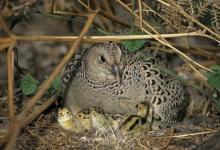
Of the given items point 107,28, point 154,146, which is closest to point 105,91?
point 154,146

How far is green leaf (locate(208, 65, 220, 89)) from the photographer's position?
518 centimetres

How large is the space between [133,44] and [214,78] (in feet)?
2.08

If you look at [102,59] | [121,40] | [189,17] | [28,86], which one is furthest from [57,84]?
[189,17]

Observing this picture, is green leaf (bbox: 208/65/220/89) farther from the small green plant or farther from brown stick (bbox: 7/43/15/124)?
brown stick (bbox: 7/43/15/124)

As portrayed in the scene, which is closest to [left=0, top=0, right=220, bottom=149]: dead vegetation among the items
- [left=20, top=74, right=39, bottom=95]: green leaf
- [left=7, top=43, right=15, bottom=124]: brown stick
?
[left=7, top=43, right=15, bottom=124]: brown stick

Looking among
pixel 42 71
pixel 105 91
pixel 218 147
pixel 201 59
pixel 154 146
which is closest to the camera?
pixel 218 147

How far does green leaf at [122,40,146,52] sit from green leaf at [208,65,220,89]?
0.55 meters

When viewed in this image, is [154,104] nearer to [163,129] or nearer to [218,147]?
[163,129]

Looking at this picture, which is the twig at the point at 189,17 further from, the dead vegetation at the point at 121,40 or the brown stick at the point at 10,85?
the brown stick at the point at 10,85

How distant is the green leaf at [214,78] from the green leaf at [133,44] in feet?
1.79

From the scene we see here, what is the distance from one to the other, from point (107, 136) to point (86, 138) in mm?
157

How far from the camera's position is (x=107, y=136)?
5398 millimetres

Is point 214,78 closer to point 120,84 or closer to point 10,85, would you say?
point 120,84

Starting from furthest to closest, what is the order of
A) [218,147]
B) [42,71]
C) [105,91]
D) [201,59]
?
[42,71]
[201,59]
[105,91]
[218,147]
